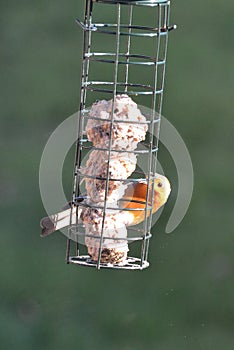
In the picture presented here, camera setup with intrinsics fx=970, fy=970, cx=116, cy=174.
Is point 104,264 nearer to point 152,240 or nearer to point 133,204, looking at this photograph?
point 133,204

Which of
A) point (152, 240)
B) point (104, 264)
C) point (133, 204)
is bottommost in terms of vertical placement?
point (152, 240)

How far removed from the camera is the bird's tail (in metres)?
2.94

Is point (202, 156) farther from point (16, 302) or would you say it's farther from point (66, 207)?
point (66, 207)

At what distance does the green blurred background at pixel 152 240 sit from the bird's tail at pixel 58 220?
2805 mm

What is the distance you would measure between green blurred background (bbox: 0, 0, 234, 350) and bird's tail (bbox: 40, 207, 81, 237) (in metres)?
2.80

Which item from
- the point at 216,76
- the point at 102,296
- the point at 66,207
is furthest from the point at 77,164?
the point at 216,76

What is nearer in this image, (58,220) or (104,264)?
(104,264)

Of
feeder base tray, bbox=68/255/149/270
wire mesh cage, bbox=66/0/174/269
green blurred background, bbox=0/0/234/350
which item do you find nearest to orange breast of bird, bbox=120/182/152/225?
wire mesh cage, bbox=66/0/174/269

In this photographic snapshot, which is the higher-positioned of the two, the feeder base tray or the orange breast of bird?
the orange breast of bird

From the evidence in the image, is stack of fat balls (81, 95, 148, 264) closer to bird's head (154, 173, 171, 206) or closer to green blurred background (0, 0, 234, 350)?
bird's head (154, 173, 171, 206)

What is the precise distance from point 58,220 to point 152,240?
308 cm

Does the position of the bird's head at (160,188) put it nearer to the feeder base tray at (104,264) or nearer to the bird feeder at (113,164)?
the bird feeder at (113,164)

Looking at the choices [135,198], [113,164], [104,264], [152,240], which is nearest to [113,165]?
[113,164]

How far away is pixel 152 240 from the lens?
6031 mm
